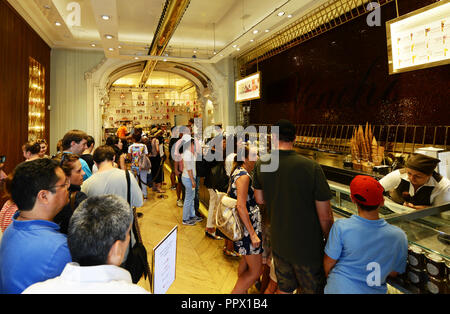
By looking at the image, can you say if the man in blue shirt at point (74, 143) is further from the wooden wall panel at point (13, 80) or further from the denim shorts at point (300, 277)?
the wooden wall panel at point (13, 80)

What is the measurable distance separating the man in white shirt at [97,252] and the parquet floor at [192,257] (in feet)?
6.51

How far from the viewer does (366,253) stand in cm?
137

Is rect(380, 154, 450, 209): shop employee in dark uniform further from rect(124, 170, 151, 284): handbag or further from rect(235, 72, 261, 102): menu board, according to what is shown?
rect(235, 72, 261, 102): menu board

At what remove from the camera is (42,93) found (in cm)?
671

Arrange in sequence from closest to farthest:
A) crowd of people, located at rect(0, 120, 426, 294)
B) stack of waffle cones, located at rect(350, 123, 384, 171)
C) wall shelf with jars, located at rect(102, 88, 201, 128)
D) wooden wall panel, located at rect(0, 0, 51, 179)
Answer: crowd of people, located at rect(0, 120, 426, 294), stack of waffle cones, located at rect(350, 123, 384, 171), wooden wall panel, located at rect(0, 0, 51, 179), wall shelf with jars, located at rect(102, 88, 201, 128)

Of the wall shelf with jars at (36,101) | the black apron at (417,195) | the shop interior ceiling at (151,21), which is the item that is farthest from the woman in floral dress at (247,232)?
the wall shelf with jars at (36,101)

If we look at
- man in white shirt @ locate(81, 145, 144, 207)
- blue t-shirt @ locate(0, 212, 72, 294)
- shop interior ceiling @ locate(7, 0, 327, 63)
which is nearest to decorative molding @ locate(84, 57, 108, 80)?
shop interior ceiling @ locate(7, 0, 327, 63)

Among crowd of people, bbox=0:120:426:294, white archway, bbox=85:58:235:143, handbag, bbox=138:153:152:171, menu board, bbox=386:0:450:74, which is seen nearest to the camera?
crowd of people, bbox=0:120:426:294

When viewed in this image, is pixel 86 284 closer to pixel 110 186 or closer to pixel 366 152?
pixel 110 186

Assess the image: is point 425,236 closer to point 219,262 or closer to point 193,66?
point 219,262

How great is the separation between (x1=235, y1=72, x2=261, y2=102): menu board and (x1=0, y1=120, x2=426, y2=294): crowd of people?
4.74 m

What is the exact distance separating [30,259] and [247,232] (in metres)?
1.51

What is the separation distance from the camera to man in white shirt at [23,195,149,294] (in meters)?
0.81

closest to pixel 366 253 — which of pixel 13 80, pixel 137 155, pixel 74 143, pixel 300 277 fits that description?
pixel 300 277
